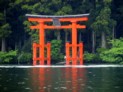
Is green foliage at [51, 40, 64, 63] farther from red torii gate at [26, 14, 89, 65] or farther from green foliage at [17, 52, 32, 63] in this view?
red torii gate at [26, 14, 89, 65]

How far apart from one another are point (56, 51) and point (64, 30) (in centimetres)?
322

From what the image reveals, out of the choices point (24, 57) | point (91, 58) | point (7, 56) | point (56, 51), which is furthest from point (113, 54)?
point (7, 56)

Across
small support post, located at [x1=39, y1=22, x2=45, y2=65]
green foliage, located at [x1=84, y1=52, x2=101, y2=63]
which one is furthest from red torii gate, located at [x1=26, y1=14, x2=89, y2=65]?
green foliage, located at [x1=84, y1=52, x2=101, y2=63]

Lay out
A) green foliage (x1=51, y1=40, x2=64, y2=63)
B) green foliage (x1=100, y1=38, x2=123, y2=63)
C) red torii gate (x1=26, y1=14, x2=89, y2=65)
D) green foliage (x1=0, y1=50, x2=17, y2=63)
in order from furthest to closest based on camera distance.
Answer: green foliage (x1=51, y1=40, x2=64, y2=63)
green foliage (x1=0, y1=50, x2=17, y2=63)
green foliage (x1=100, y1=38, x2=123, y2=63)
red torii gate (x1=26, y1=14, x2=89, y2=65)

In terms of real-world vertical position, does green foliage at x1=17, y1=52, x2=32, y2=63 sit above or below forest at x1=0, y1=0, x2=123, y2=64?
below

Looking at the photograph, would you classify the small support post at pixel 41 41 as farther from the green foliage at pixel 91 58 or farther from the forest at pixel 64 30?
the green foliage at pixel 91 58

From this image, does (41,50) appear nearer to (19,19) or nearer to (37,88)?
(19,19)

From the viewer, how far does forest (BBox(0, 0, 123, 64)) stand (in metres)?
51.6

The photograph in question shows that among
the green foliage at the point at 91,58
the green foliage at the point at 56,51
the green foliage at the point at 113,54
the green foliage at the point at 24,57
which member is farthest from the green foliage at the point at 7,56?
the green foliage at the point at 113,54

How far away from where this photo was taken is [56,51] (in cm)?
5303

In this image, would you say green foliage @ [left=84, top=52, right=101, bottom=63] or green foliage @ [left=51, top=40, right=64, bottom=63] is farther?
green foliage @ [left=51, top=40, right=64, bottom=63]

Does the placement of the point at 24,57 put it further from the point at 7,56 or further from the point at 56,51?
the point at 56,51

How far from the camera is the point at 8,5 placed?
54.4 metres

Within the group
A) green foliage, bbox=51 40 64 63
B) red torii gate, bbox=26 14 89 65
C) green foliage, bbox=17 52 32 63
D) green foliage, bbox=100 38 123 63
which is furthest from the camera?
green foliage, bbox=51 40 64 63
